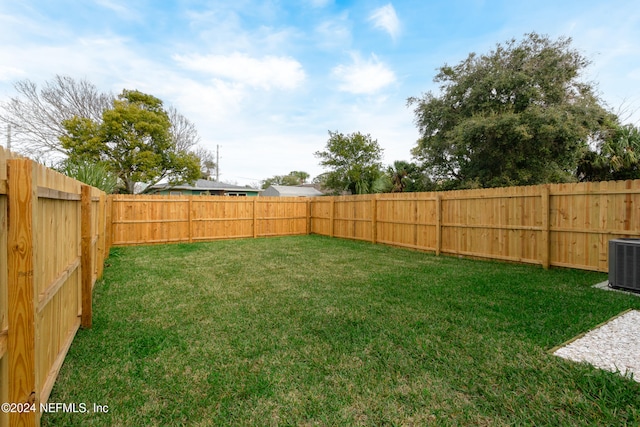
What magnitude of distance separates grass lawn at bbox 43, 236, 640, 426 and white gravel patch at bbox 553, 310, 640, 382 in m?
0.13

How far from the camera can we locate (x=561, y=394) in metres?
1.95

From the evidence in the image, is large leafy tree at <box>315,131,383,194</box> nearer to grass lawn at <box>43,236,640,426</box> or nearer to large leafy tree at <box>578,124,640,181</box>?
large leafy tree at <box>578,124,640,181</box>

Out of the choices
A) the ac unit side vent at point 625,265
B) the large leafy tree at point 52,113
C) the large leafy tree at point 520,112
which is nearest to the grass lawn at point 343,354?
the ac unit side vent at point 625,265

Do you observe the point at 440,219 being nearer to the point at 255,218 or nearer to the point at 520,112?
the point at 255,218

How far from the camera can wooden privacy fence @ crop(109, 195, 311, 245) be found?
913 cm

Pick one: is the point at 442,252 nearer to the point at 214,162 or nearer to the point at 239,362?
the point at 239,362

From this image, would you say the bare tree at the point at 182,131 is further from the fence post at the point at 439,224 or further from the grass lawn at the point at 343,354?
the fence post at the point at 439,224

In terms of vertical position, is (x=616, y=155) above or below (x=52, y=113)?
below

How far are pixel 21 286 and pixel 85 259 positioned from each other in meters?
2.12

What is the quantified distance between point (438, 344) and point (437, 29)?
8.88 m

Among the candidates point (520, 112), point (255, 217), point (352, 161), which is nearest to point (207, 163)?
point (352, 161)

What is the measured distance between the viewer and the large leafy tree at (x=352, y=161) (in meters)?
25.9

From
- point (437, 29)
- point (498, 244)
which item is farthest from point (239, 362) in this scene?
point (437, 29)

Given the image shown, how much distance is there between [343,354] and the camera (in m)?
2.51
